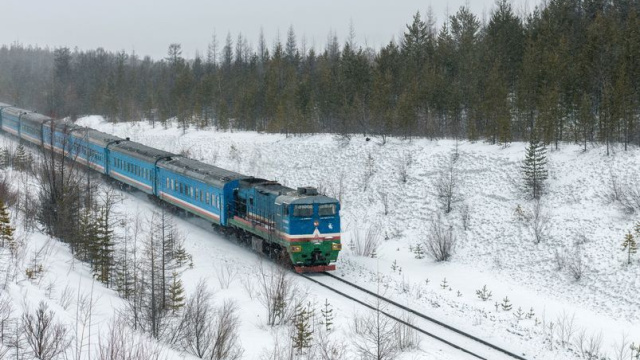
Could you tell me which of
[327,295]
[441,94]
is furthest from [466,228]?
[441,94]

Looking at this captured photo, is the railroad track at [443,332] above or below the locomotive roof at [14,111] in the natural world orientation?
below

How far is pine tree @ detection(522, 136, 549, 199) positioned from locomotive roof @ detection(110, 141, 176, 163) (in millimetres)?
21365

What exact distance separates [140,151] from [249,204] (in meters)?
15.1

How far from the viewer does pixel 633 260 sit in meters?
22.8

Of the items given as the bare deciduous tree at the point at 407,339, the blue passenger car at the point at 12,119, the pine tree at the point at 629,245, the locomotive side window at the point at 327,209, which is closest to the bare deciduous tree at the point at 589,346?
the bare deciduous tree at the point at 407,339

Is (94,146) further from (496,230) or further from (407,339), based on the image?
(407,339)

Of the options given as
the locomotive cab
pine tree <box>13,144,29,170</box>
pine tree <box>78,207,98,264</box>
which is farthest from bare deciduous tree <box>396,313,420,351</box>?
pine tree <box>13,144,29,170</box>

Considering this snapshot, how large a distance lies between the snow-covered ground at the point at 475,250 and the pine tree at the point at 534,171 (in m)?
0.50

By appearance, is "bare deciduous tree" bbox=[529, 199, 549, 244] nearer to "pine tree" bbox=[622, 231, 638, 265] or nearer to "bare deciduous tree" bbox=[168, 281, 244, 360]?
"pine tree" bbox=[622, 231, 638, 265]

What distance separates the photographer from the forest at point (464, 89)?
35250 millimetres

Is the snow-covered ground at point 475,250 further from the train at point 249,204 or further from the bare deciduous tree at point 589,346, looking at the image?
the train at point 249,204

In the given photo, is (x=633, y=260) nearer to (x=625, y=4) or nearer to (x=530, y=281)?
(x=530, y=281)

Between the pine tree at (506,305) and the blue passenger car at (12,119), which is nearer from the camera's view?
the pine tree at (506,305)

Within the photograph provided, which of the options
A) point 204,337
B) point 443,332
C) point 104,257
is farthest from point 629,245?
point 104,257
